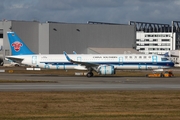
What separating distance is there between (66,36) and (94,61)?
4666cm

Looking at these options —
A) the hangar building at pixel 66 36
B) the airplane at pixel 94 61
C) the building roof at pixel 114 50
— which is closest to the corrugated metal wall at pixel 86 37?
the hangar building at pixel 66 36

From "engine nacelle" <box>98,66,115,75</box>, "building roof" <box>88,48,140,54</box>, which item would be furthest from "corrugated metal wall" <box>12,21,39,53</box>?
"engine nacelle" <box>98,66,115,75</box>

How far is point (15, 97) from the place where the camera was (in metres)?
26.8

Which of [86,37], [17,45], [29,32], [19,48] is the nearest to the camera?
[19,48]

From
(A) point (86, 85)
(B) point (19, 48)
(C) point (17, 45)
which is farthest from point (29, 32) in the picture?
(A) point (86, 85)

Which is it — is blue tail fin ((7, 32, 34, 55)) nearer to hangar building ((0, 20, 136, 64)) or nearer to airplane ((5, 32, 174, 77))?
airplane ((5, 32, 174, 77))

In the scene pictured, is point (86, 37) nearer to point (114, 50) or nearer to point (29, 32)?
point (114, 50)

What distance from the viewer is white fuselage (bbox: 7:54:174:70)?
54.6m

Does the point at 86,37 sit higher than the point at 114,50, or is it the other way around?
the point at 86,37

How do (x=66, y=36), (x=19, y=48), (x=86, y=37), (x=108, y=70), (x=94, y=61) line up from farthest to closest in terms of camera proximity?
(x=86, y=37) → (x=66, y=36) → (x=19, y=48) → (x=94, y=61) → (x=108, y=70)

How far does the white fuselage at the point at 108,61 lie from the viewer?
54.6 m

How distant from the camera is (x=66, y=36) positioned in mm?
102125

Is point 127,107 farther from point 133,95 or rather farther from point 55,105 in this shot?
point 133,95

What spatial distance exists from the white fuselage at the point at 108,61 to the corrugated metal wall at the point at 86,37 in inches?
1656
